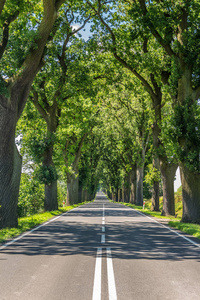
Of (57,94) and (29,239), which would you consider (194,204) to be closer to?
(29,239)

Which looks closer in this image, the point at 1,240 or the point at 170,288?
the point at 170,288

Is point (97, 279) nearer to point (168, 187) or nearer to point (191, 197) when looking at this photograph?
point (191, 197)

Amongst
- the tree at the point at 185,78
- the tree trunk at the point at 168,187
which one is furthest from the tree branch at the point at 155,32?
the tree trunk at the point at 168,187

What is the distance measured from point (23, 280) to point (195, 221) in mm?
11425

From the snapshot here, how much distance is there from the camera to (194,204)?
50.0ft

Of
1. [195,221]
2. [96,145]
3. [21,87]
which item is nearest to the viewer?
[21,87]

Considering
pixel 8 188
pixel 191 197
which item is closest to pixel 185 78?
pixel 191 197

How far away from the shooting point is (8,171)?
39.1ft

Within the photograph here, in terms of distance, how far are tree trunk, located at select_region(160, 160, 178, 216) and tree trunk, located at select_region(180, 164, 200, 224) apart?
4932 millimetres

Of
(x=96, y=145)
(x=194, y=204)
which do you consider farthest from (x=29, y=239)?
(x=96, y=145)

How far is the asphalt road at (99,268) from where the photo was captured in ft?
15.7

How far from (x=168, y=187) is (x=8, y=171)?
1183 cm

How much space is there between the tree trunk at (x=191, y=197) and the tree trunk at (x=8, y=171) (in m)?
8.01

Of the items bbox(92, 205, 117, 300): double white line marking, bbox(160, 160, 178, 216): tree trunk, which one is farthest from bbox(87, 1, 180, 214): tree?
bbox(92, 205, 117, 300): double white line marking
